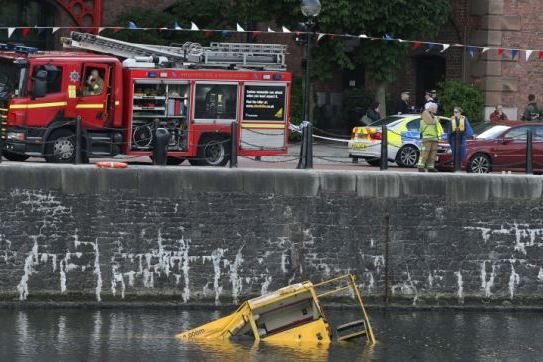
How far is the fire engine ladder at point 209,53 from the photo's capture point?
27.3 metres

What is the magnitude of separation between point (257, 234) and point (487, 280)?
4.02m

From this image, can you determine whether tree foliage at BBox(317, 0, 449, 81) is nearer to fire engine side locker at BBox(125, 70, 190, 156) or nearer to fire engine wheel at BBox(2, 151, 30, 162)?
fire engine side locker at BBox(125, 70, 190, 156)

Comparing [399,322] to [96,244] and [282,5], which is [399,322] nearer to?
[96,244]

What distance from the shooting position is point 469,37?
1580 inches

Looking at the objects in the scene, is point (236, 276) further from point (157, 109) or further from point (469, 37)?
point (469, 37)

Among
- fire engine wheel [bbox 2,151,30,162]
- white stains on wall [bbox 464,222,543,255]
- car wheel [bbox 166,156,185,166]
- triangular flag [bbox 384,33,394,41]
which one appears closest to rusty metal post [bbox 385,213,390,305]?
white stains on wall [bbox 464,222,543,255]

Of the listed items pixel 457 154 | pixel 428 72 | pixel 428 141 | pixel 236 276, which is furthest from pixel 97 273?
pixel 428 72

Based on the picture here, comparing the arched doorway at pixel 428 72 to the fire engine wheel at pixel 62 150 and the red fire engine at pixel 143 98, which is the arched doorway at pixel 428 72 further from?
the fire engine wheel at pixel 62 150

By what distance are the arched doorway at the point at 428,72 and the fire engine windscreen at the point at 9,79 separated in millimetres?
18084

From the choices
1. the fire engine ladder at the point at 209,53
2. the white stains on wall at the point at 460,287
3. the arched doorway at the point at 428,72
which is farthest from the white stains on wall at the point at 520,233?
the arched doorway at the point at 428,72

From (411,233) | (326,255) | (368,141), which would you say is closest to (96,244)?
(326,255)

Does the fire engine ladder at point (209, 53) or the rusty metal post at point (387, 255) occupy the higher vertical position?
the fire engine ladder at point (209, 53)

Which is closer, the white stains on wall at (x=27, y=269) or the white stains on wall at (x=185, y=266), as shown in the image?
the white stains on wall at (x=27, y=269)

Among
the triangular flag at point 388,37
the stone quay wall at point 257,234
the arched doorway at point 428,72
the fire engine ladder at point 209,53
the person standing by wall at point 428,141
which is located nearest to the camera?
the stone quay wall at point 257,234
